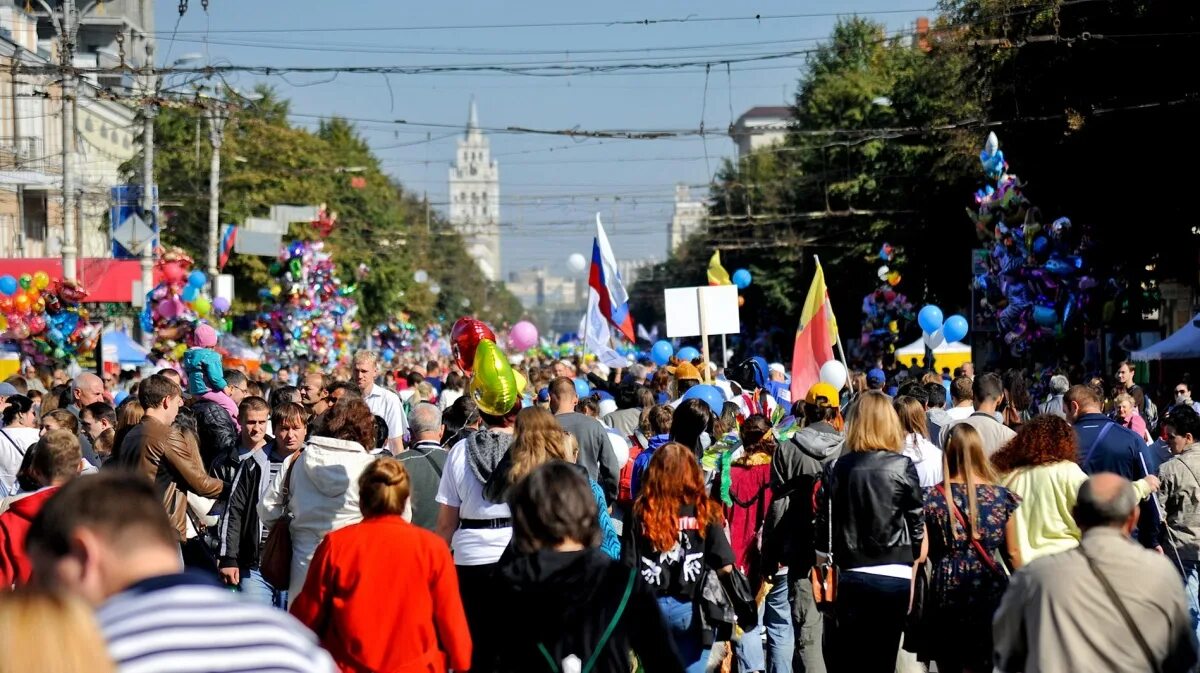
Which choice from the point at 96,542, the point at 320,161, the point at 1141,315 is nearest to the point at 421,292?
the point at 320,161

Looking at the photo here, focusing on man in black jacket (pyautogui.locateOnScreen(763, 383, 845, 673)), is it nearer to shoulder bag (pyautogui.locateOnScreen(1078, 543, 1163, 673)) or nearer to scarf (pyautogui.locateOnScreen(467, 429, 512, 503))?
scarf (pyautogui.locateOnScreen(467, 429, 512, 503))

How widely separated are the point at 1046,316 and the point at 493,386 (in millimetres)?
22333

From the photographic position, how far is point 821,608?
28.7ft

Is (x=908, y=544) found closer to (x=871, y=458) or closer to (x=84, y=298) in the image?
(x=871, y=458)

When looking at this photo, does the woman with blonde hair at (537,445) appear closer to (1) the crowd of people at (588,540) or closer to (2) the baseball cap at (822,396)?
(1) the crowd of people at (588,540)

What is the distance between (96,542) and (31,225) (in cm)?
4870

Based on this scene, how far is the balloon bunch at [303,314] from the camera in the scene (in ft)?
139

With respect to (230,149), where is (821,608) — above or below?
below

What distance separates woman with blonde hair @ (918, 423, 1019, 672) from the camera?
718 cm

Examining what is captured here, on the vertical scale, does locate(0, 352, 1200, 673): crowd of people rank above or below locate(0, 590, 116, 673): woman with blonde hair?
below

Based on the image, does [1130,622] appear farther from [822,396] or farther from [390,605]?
[822,396]

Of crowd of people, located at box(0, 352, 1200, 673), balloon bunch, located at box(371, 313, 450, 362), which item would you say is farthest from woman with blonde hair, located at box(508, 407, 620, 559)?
balloon bunch, located at box(371, 313, 450, 362)

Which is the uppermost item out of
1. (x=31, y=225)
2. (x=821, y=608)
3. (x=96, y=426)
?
(x=31, y=225)

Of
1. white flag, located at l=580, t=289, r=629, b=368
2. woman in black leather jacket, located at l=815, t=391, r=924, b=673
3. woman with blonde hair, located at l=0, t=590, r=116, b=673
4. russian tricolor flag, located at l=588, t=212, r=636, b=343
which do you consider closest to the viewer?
woman with blonde hair, located at l=0, t=590, r=116, b=673
